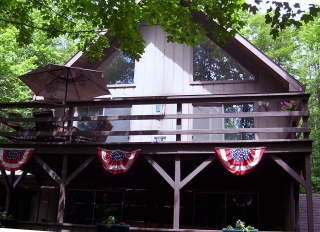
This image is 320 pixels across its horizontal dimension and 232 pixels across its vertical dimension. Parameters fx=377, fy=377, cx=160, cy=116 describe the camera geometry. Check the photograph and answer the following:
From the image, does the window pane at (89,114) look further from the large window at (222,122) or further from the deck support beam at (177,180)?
the deck support beam at (177,180)

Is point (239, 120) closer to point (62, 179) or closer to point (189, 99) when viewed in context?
point (189, 99)

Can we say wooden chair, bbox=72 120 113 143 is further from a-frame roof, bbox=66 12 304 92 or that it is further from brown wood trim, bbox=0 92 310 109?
a-frame roof, bbox=66 12 304 92

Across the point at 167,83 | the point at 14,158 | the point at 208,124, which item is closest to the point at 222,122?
the point at 208,124

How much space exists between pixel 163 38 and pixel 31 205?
7.75 meters

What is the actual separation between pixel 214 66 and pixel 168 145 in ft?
12.8

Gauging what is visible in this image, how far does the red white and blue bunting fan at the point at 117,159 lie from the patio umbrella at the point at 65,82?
207 cm

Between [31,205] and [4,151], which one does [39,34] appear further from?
[4,151]

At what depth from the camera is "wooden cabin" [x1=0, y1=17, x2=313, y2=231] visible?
9258 mm

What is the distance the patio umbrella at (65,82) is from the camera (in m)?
9.63

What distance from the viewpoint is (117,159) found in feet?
28.0

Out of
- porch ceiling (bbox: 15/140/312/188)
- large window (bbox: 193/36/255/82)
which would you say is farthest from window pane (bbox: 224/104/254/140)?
porch ceiling (bbox: 15/140/312/188)

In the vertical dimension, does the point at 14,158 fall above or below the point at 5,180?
above

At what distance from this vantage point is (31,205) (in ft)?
45.5

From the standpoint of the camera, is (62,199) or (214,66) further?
(214,66)
